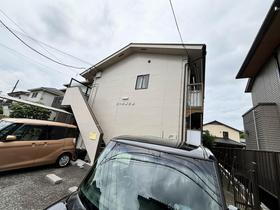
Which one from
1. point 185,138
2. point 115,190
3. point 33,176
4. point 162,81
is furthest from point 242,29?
point 33,176

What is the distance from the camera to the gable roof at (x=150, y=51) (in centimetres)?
762

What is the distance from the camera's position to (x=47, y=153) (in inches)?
211

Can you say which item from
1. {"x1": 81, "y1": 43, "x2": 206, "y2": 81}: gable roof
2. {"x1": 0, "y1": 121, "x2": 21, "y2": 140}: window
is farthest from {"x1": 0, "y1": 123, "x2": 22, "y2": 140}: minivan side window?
{"x1": 81, "y1": 43, "x2": 206, "y2": 81}: gable roof

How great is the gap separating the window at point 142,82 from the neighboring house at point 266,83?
573 centimetres

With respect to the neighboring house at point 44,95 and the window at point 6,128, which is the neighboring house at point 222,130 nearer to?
the neighboring house at point 44,95

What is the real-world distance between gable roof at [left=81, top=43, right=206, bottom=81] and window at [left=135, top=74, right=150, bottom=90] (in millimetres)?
1773

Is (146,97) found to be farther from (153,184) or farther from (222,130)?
(222,130)

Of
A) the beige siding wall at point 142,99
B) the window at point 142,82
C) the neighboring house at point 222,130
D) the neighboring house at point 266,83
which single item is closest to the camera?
the neighboring house at point 266,83

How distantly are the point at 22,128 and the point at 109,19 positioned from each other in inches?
235

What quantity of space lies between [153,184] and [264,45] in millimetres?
9041

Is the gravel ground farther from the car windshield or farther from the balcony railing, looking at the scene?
the balcony railing

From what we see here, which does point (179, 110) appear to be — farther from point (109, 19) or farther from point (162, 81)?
point (109, 19)

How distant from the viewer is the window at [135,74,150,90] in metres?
8.49

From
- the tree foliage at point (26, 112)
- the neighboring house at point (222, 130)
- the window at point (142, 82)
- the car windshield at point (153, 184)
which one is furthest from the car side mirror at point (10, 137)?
the neighboring house at point (222, 130)
